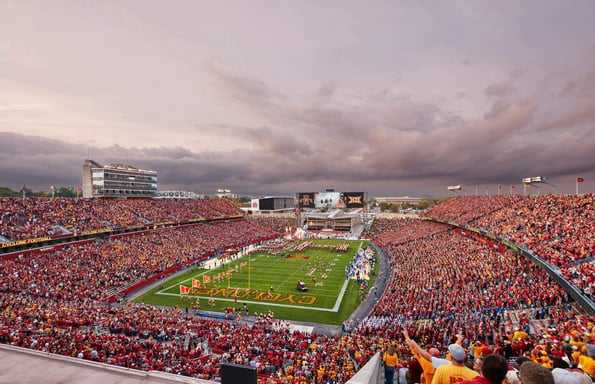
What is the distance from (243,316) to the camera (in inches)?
958

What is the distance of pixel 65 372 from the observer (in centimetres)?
519

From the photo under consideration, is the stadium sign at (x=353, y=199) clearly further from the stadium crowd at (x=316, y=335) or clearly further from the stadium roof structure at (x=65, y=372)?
the stadium roof structure at (x=65, y=372)

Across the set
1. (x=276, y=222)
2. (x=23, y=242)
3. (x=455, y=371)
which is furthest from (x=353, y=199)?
(x=455, y=371)

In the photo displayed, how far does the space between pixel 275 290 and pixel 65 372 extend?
26348 millimetres

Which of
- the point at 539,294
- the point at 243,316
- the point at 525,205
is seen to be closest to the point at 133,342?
the point at 243,316

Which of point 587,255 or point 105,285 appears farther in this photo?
point 105,285

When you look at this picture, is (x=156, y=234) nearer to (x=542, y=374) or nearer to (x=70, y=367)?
(x=70, y=367)

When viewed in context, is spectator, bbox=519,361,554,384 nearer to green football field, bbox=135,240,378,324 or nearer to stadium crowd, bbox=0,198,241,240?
green football field, bbox=135,240,378,324

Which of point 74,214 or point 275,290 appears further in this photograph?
point 74,214

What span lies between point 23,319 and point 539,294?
1156 inches

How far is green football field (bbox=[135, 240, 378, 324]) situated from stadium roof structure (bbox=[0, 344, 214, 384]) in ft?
64.9

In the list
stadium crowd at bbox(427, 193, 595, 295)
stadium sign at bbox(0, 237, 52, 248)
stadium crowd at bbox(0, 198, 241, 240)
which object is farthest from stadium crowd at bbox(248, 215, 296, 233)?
stadium sign at bbox(0, 237, 52, 248)

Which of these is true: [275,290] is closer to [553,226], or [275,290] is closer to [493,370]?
[553,226]

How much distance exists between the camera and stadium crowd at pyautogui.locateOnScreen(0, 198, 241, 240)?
113 feet
